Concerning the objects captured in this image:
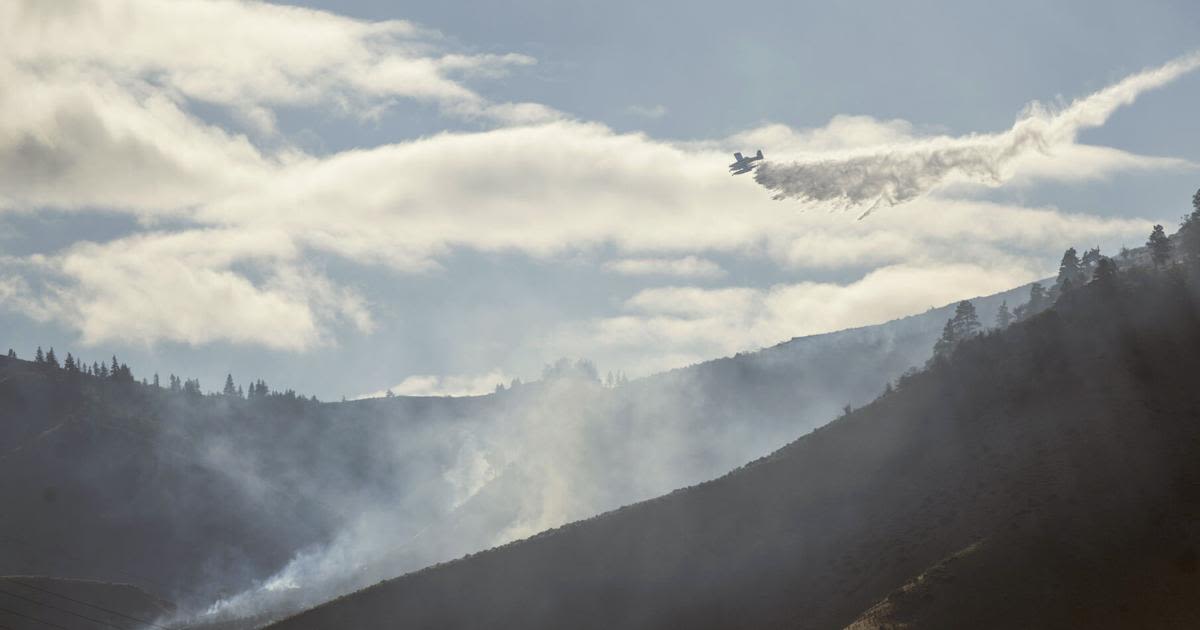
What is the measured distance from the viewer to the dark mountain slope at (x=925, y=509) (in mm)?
118438

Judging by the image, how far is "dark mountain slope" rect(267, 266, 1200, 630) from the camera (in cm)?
11844

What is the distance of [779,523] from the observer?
484 ft

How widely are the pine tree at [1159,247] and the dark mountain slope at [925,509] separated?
10545 millimetres

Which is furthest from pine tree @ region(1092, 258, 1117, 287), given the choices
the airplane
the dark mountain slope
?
the airplane

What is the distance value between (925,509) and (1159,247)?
68.1m

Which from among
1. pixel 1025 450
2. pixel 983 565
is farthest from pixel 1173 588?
pixel 1025 450

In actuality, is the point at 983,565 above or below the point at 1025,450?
below

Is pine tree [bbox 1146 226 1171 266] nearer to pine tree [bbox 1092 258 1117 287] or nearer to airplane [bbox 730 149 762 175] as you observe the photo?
pine tree [bbox 1092 258 1117 287]

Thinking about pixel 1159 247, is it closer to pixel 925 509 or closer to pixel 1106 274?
pixel 1106 274

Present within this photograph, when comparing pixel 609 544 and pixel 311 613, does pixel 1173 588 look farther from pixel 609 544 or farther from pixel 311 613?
pixel 311 613

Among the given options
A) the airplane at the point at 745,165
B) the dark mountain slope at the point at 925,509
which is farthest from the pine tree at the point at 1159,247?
the airplane at the point at 745,165

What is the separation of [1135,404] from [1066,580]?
3673cm

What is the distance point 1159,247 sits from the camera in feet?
586

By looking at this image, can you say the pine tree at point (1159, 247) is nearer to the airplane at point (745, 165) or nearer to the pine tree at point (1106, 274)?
the pine tree at point (1106, 274)
